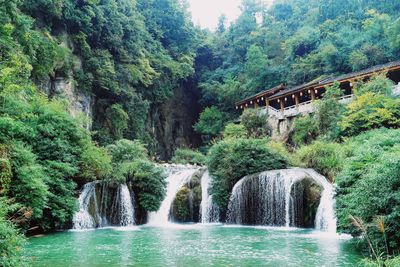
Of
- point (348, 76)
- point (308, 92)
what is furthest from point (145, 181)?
point (308, 92)

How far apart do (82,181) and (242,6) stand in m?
42.5

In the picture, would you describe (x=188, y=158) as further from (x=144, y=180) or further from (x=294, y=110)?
(x=144, y=180)

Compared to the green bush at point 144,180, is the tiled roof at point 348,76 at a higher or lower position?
higher

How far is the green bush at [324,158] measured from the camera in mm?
18938

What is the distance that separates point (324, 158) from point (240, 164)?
4.04m

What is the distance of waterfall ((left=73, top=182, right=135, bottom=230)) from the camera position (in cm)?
1811

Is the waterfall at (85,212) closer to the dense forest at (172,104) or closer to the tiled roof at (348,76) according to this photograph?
the dense forest at (172,104)

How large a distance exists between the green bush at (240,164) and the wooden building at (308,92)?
850 centimetres

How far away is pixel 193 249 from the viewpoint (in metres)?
11.6

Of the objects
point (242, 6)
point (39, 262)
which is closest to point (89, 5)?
point (39, 262)

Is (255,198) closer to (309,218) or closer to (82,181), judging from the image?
(309,218)

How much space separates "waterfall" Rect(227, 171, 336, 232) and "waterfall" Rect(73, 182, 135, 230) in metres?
4.94

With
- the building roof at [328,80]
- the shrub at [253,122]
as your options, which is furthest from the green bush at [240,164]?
the shrub at [253,122]

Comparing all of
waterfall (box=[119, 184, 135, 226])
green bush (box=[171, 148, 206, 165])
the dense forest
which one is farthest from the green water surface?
green bush (box=[171, 148, 206, 165])
